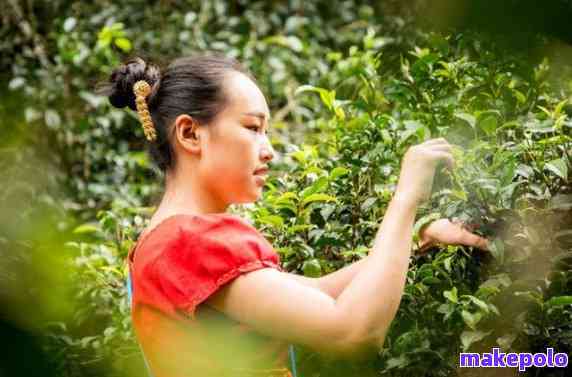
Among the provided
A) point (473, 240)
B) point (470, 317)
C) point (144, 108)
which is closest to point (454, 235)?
point (473, 240)

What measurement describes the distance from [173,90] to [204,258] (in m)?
0.39

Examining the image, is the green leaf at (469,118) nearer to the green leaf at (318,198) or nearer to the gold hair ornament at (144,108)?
the green leaf at (318,198)

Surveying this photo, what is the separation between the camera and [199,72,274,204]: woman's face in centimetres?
130

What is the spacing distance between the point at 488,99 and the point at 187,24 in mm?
2859

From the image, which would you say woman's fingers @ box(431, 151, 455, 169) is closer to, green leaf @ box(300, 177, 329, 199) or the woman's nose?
the woman's nose

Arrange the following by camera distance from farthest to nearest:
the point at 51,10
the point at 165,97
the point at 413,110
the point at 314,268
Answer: the point at 51,10 < the point at 413,110 < the point at 314,268 < the point at 165,97

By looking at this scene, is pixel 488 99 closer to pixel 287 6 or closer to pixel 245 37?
pixel 245 37

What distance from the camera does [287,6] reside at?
4.80 m

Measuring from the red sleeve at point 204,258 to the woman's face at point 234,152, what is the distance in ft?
0.46

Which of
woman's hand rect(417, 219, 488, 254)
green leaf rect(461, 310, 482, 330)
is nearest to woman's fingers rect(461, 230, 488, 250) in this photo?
woman's hand rect(417, 219, 488, 254)

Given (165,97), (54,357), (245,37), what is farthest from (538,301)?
(245,37)

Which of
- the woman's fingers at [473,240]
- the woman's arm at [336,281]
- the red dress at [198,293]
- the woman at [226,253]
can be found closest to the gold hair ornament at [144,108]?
the woman at [226,253]

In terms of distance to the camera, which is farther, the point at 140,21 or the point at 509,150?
the point at 140,21

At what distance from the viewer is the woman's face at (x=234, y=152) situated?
1303 millimetres
